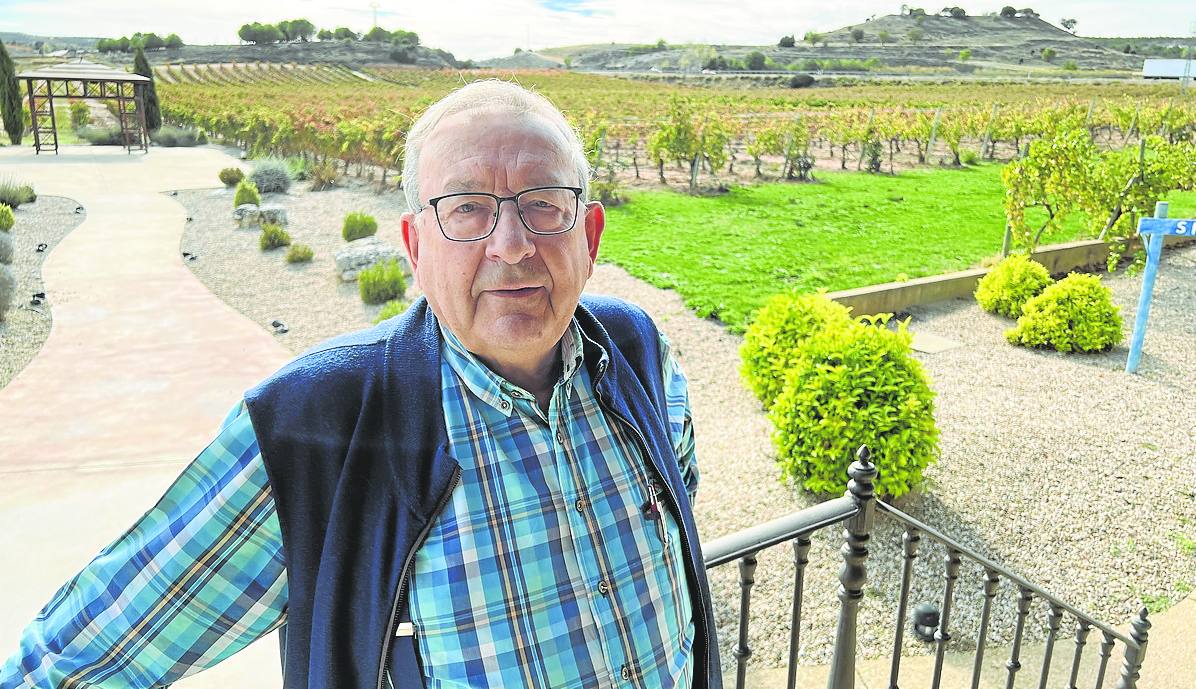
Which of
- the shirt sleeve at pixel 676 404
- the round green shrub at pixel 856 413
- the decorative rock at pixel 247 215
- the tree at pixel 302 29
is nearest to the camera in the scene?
the shirt sleeve at pixel 676 404

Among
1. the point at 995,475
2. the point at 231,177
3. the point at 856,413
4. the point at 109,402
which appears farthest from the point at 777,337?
the point at 231,177

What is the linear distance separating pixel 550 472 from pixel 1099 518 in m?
4.58

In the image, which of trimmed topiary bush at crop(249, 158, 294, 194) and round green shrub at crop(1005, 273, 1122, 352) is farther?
trimmed topiary bush at crop(249, 158, 294, 194)

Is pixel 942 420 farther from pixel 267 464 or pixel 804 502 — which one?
pixel 267 464

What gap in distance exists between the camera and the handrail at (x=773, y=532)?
1.74 meters

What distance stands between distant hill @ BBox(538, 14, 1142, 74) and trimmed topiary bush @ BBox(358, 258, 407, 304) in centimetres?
7728

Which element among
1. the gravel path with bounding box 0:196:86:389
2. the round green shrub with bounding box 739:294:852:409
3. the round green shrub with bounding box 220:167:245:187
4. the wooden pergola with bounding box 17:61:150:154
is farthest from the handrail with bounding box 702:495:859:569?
the wooden pergola with bounding box 17:61:150:154

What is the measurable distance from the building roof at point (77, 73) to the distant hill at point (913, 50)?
67951 millimetres

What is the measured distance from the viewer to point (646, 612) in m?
1.18

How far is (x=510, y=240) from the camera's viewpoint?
110cm

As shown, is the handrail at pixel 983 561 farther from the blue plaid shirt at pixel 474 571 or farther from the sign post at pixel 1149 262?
the sign post at pixel 1149 262

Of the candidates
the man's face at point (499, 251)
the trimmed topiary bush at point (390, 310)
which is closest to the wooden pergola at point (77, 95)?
the trimmed topiary bush at point (390, 310)

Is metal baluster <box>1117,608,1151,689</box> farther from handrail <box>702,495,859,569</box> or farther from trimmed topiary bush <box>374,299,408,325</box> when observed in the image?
trimmed topiary bush <box>374,299,408,325</box>

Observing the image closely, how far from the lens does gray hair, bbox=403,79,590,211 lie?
1.13 meters
